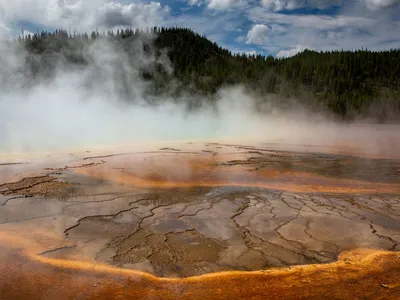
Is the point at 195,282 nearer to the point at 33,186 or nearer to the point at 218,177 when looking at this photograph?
the point at 33,186

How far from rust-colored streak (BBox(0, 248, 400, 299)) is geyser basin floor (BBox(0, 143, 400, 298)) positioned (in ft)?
0.11

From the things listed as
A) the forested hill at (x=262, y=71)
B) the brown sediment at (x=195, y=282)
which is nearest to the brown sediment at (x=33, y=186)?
the brown sediment at (x=195, y=282)

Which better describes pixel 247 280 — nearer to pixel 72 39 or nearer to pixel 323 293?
pixel 323 293

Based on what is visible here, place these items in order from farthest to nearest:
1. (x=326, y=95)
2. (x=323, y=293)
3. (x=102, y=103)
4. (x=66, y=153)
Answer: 1. (x=326, y=95)
2. (x=102, y=103)
3. (x=66, y=153)
4. (x=323, y=293)

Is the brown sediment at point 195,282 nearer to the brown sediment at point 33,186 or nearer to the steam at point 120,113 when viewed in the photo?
the brown sediment at point 33,186

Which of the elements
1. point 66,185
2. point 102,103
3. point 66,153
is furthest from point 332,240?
point 102,103

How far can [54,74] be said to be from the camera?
120 feet

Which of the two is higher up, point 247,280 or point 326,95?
point 326,95

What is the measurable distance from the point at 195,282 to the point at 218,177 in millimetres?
4839

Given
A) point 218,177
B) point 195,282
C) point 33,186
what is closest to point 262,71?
point 218,177

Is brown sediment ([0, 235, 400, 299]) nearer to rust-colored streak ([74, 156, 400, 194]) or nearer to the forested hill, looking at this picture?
rust-colored streak ([74, 156, 400, 194])

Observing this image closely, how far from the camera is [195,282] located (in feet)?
10.5

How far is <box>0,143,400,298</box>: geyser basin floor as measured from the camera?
12.0 feet

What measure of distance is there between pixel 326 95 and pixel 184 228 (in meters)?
45.5
